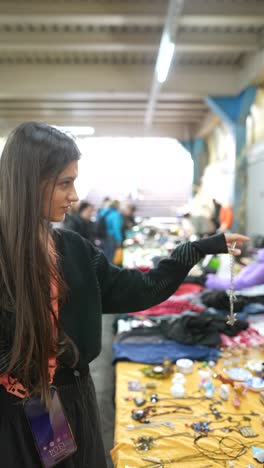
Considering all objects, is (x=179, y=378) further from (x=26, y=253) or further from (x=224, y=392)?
(x=26, y=253)

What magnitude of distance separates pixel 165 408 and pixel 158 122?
9.80 meters

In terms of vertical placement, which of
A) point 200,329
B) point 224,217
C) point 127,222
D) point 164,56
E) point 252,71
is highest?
point 252,71

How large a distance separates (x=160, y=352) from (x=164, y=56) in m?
3.81

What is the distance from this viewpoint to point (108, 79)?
6.01 metres

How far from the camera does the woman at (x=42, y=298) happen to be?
0.84 metres

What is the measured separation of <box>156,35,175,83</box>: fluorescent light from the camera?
4.22 metres

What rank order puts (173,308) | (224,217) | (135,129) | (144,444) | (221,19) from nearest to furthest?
(144,444) → (173,308) → (224,217) → (221,19) → (135,129)

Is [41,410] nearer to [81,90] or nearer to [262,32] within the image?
[262,32]

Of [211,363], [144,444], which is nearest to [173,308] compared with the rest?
[211,363]

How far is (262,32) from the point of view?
4793mm

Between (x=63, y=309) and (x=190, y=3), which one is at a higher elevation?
(x=190, y=3)

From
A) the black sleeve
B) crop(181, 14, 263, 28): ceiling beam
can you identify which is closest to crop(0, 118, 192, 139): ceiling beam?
crop(181, 14, 263, 28): ceiling beam

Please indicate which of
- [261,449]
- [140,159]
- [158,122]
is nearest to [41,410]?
[261,449]

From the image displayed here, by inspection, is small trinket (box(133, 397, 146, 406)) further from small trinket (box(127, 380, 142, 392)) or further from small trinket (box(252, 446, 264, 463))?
small trinket (box(252, 446, 264, 463))
